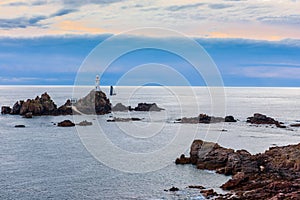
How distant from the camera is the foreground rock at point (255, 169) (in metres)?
41.9

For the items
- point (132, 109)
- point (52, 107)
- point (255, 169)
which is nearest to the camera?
point (255, 169)

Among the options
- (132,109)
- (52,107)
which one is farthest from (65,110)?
(132,109)

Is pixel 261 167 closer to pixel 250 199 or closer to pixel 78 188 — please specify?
pixel 250 199

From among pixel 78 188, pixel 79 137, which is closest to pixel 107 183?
pixel 78 188

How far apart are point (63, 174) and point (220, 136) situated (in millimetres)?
50507

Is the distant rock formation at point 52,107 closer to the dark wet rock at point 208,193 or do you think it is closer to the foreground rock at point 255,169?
the foreground rock at point 255,169

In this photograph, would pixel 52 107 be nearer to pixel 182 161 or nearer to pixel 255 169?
pixel 182 161

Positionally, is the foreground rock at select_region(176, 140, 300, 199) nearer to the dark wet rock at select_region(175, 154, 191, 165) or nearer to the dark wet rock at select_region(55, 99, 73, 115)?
the dark wet rock at select_region(175, 154, 191, 165)

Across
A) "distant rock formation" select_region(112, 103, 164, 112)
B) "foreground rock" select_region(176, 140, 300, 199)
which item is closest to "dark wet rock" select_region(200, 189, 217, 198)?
"foreground rock" select_region(176, 140, 300, 199)

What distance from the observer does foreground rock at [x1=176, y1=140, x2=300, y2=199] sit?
4194cm

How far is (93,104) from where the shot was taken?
152000 millimetres

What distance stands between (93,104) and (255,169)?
4167 inches

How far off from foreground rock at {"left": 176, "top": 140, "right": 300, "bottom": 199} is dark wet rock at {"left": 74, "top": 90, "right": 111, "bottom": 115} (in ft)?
295

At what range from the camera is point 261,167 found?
53.8 m
